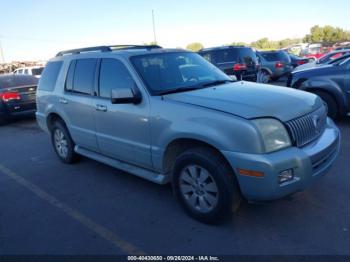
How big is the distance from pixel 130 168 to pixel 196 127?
1368 mm

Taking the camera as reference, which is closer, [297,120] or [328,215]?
[297,120]

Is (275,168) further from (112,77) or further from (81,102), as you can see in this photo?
(81,102)

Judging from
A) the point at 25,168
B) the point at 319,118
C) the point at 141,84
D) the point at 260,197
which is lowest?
the point at 25,168

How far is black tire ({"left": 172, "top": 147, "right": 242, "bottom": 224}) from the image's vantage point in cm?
310

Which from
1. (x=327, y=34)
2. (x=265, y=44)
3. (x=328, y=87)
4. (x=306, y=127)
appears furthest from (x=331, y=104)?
(x=265, y=44)

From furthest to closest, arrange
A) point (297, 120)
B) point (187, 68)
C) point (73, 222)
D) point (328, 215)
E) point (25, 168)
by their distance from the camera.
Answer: point (25, 168)
point (187, 68)
point (73, 222)
point (328, 215)
point (297, 120)

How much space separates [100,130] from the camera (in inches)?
178

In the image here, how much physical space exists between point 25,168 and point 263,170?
4.53m

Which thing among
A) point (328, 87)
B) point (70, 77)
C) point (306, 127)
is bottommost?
point (328, 87)

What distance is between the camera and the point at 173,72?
13.7 ft

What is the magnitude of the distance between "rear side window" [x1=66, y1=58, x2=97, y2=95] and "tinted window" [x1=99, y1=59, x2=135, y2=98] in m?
0.25

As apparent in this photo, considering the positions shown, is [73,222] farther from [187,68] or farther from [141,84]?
[187,68]

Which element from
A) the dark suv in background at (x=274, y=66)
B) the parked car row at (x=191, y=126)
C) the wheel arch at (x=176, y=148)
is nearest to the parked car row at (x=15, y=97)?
the parked car row at (x=191, y=126)

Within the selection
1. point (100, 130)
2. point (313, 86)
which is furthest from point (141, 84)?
point (313, 86)
